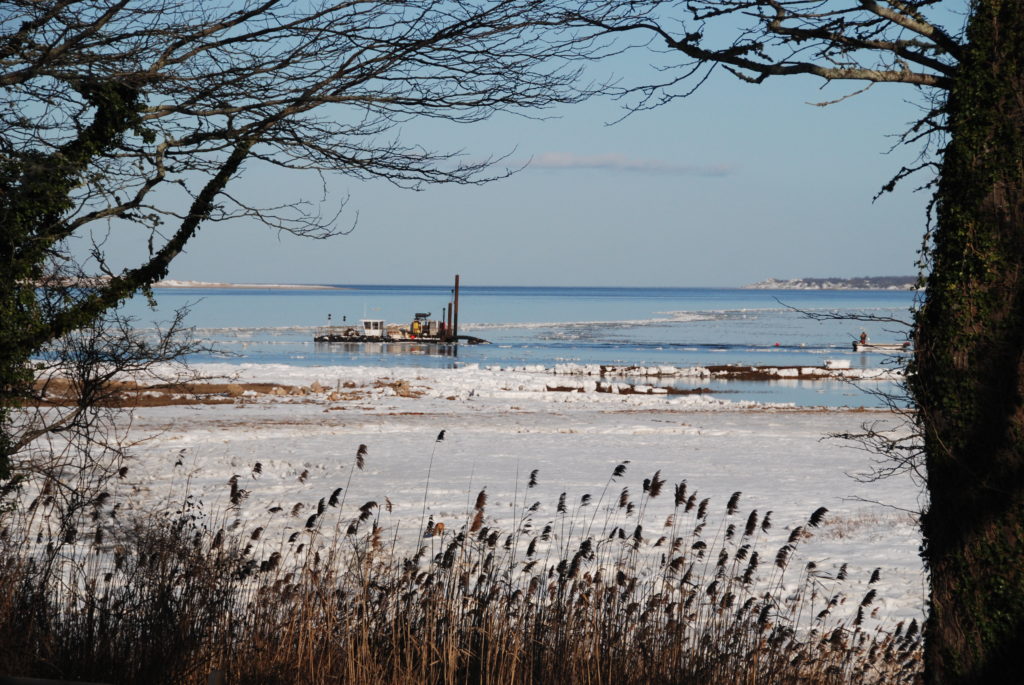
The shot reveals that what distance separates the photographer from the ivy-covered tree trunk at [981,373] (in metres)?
4.36

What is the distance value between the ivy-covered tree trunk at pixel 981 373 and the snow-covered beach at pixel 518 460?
131 cm

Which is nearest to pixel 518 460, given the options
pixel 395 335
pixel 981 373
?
pixel 981 373

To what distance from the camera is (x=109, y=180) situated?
5.83 metres

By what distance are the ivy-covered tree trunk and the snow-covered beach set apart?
1310 mm

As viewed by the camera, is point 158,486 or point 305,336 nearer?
point 158,486

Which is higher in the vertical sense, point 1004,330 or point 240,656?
point 1004,330

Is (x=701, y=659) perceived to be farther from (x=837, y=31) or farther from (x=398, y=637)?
(x=837, y=31)

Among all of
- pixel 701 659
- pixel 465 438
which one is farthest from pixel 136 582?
pixel 465 438

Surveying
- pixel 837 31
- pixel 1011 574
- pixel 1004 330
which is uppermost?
pixel 837 31

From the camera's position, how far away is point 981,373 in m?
4.44

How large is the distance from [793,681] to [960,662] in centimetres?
125

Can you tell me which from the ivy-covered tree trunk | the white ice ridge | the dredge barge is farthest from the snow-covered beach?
the dredge barge

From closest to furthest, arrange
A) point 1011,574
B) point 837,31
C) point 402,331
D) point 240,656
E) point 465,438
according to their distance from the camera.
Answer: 1. point 1011,574
2. point 837,31
3. point 240,656
4. point 465,438
5. point 402,331

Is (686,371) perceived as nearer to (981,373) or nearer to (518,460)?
(518,460)
